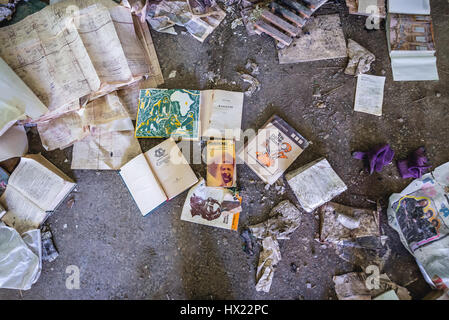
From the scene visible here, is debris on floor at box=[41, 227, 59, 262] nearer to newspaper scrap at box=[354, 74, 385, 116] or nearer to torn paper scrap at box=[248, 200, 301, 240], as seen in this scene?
torn paper scrap at box=[248, 200, 301, 240]

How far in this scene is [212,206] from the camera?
5.98 feet

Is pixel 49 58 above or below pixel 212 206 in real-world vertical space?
above

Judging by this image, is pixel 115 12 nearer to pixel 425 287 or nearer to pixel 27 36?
pixel 27 36

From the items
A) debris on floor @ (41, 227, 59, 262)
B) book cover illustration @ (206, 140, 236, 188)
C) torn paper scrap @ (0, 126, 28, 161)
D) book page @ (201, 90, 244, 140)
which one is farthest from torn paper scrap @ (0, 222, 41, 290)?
book page @ (201, 90, 244, 140)

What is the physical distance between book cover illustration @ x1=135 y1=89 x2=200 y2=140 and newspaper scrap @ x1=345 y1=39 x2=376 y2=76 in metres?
1.10

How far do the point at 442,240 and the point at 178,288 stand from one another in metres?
1.73

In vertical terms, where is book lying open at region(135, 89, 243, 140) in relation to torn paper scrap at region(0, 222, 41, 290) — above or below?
above

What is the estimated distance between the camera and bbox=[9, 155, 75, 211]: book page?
1841mm

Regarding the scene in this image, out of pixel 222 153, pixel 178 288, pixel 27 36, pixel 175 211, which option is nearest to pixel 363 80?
pixel 222 153

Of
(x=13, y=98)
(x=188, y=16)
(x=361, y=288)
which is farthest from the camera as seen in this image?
(x=188, y=16)

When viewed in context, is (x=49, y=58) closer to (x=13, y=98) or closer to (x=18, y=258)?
(x=13, y=98)

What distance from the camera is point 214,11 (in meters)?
1.96

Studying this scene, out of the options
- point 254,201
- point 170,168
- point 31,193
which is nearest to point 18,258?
point 31,193

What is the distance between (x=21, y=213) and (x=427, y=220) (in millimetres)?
2742
